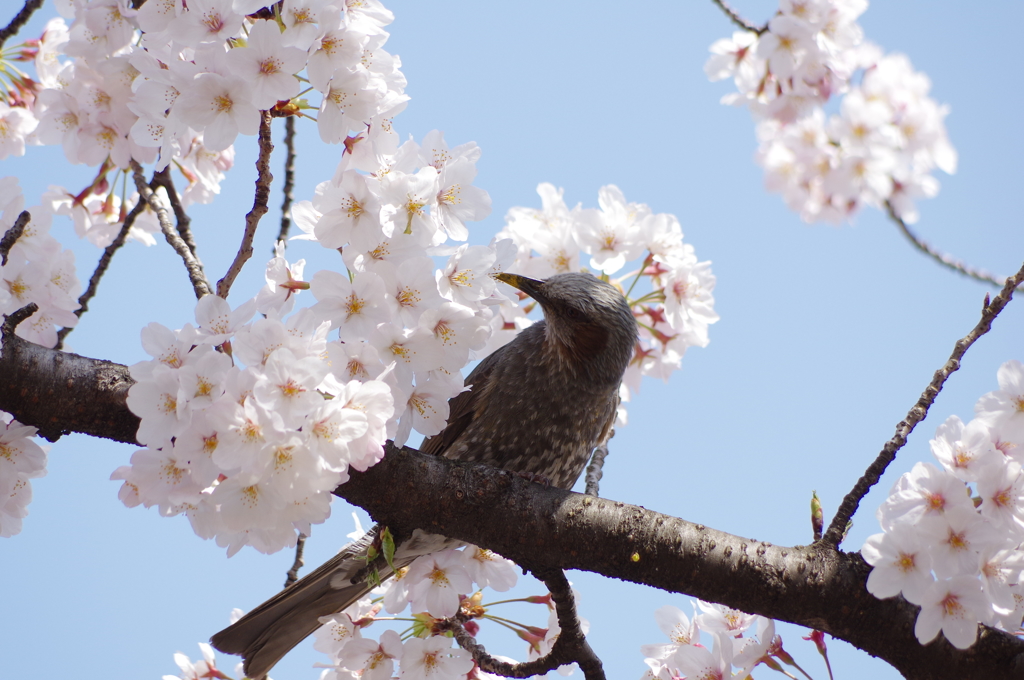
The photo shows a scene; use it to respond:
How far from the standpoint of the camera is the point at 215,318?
1593mm

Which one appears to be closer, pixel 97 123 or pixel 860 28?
pixel 97 123

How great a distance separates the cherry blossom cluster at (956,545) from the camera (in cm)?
168

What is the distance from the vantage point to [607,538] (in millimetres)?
1841

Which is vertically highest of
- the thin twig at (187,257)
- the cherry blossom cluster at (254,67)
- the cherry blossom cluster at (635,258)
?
the cherry blossom cluster at (635,258)

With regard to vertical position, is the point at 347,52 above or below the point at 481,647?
above

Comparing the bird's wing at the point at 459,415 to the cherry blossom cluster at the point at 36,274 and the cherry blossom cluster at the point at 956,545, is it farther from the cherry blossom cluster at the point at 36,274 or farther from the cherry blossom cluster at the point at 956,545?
the cherry blossom cluster at the point at 956,545

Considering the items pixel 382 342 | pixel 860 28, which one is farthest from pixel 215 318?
pixel 860 28

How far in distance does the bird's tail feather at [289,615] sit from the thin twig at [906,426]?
133 centimetres

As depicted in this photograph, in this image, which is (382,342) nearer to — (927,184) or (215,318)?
(215,318)

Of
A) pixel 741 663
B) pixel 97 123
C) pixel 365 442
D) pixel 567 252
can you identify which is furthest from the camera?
pixel 567 252

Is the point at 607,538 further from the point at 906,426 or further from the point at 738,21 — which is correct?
the point at 738,21

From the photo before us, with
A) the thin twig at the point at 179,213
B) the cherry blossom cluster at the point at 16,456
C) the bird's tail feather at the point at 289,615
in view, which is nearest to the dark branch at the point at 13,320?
the cherry blossom cluster at the point at 16,456

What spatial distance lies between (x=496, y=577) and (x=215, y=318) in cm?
117

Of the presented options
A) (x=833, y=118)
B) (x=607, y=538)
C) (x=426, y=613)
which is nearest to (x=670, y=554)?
(x=607, y=538)
